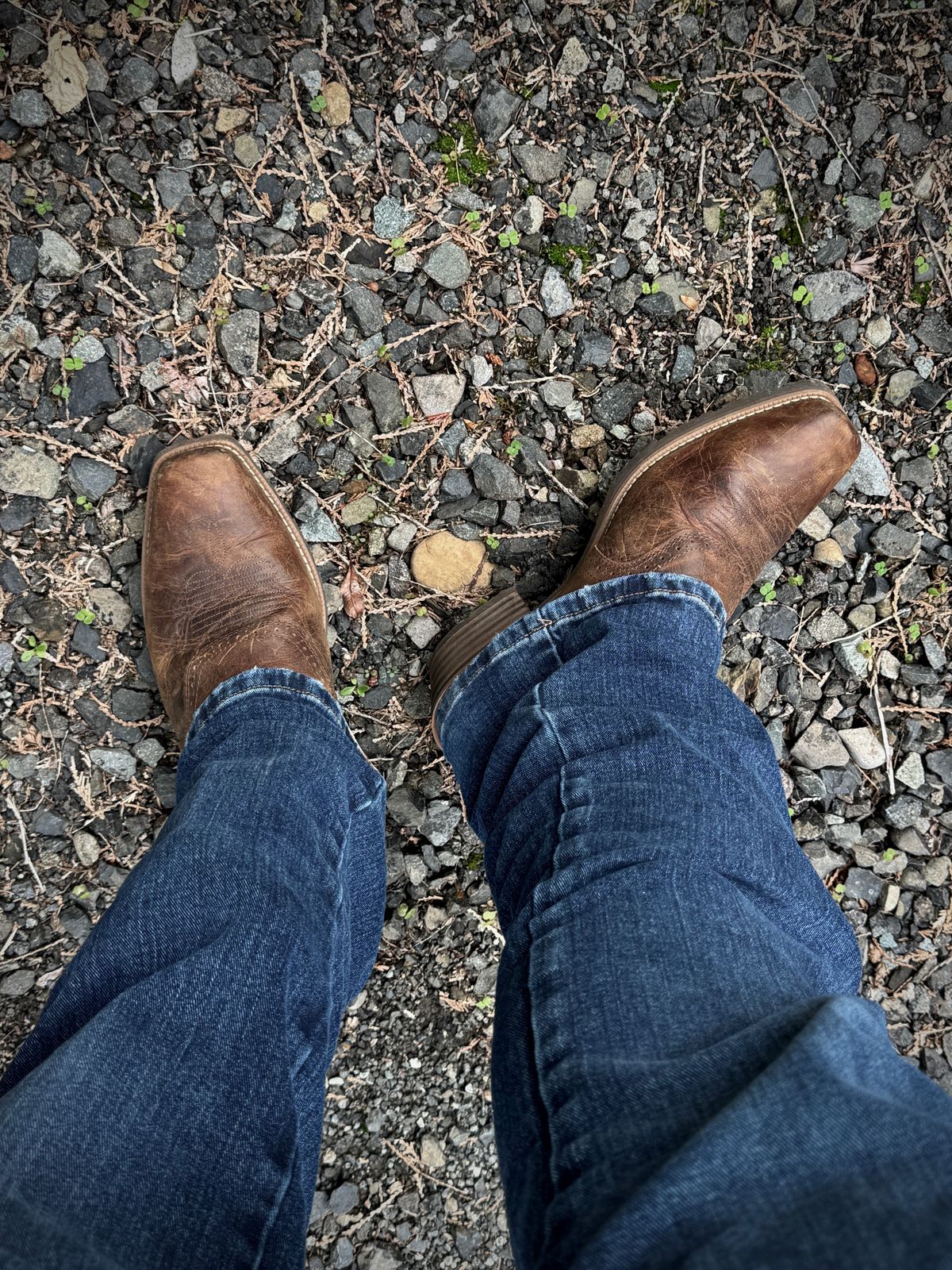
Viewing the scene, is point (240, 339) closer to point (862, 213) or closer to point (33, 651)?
point (33, 651)

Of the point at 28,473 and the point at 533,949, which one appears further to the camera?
the point at 28,473

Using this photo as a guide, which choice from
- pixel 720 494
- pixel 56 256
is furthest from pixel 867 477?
pixel 56 256

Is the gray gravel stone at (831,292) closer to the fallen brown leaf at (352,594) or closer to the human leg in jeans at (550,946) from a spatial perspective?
the human leg in jeans at (550,946)

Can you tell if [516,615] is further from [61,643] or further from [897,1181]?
[897,1181]

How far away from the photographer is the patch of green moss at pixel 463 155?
1.82 m

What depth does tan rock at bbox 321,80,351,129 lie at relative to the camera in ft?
5.83

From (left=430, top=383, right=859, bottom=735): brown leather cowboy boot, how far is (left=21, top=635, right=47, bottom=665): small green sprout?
0.89 metres

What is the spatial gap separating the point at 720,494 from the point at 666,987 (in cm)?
122

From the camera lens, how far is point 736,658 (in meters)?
2.09

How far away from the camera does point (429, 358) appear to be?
1884 millimetres

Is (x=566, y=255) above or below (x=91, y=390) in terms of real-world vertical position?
above

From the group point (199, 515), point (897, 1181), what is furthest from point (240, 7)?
point (897, 1181)

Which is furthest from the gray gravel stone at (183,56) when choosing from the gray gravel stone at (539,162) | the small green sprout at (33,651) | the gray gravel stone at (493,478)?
the small green sprout at (33,651)

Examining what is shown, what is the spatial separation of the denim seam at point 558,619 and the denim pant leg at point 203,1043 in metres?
0.30
